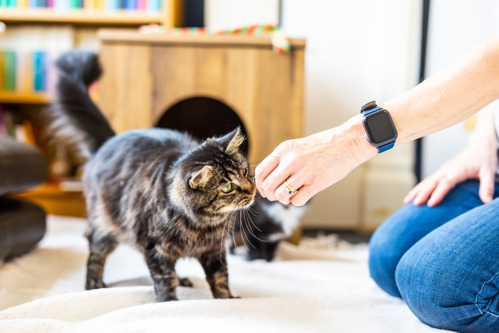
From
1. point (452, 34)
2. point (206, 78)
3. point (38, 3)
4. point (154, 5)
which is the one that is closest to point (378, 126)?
point (206, 78)

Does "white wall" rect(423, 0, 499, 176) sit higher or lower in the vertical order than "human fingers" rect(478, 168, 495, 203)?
higher

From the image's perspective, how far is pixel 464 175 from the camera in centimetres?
121

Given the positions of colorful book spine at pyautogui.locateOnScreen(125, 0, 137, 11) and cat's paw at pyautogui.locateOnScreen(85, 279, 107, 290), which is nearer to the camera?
cat's paw at pyautogui.locateOnScreen(85, 279, 107, 290)

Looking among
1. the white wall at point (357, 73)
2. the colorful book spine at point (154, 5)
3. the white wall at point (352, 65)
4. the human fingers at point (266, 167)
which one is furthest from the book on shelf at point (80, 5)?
the human fingers at point (266, 167)

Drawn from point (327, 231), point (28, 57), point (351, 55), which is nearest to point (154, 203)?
point (327, 231)

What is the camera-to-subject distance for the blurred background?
2260 mm

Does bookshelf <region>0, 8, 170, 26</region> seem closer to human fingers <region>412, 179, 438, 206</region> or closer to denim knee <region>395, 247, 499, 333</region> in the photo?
human fingers <region>412, 179, 438, 206</region>

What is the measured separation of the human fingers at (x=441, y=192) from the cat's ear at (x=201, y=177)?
60cm

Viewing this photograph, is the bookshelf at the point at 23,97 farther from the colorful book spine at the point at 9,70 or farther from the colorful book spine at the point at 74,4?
the colorful book spine at the point at 74,4

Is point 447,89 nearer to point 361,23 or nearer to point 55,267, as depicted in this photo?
point 55,267

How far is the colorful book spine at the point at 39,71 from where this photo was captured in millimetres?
2422

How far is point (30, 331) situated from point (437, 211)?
0.95m

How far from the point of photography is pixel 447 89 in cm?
85

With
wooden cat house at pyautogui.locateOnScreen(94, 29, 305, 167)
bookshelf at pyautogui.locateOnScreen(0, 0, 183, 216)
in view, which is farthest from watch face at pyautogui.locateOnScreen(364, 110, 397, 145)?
bookshelf at pyautogui.locateOnScreen(0, 0, 183, 216)
